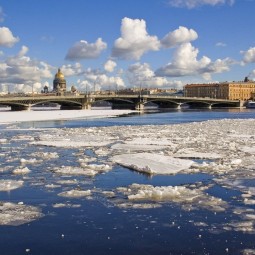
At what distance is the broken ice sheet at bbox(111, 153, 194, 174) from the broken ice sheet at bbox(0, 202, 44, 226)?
4.21 metres

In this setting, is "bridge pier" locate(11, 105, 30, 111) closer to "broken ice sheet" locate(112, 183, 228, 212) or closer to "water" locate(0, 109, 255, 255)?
"water" locate(0, 109, 255, 255)

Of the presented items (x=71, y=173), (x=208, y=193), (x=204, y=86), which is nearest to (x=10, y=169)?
(x=71, y=173)

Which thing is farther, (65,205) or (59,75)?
(59,75)

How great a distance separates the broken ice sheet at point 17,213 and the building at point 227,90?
5684 inches

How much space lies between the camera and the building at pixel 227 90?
488 feet

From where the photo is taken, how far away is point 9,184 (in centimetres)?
923

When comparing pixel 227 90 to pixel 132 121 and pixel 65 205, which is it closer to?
pixel 132 121

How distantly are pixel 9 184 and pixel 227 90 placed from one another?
144456 mm

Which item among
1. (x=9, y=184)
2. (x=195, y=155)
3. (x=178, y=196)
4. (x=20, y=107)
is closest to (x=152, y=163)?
(x=195, y=155)

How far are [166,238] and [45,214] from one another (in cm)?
219

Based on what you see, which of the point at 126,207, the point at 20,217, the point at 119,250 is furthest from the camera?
the point at 126,207

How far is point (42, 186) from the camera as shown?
916 centimetres

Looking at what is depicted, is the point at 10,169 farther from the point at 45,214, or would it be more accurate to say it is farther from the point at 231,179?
the point at 231,179

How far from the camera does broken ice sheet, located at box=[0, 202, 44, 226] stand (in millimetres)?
6672
